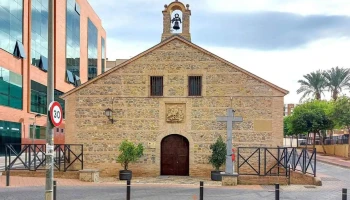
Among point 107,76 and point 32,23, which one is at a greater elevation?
point 32,23

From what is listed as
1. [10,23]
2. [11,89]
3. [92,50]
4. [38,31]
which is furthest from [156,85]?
[92,50]

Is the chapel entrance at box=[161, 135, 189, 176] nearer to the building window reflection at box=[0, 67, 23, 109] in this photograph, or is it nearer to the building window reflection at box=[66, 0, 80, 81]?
the building window reflection at box=[0, 67, 23, 109]

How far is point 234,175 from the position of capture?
1791cm

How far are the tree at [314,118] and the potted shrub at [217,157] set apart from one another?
89.4 feet

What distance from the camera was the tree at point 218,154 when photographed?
67.3 ft

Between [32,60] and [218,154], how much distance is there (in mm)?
25182

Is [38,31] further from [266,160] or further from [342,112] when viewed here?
[342,112]

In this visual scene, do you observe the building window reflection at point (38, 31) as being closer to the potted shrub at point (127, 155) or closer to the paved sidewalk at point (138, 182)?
the potted shrub at point (127, 155)

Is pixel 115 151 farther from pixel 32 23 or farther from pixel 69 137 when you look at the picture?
pixel 32 23

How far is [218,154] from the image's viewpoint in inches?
809

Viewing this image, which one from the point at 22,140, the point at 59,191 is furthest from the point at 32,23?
the point at 59,191

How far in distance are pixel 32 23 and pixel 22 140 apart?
1108cm

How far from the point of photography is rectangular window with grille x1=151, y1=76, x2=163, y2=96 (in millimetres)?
22594

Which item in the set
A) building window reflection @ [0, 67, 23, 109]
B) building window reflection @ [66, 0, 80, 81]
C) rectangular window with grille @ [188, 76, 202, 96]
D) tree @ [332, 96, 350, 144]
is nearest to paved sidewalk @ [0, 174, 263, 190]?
rectangular window with grille @ [188, 76, 202, 96]
